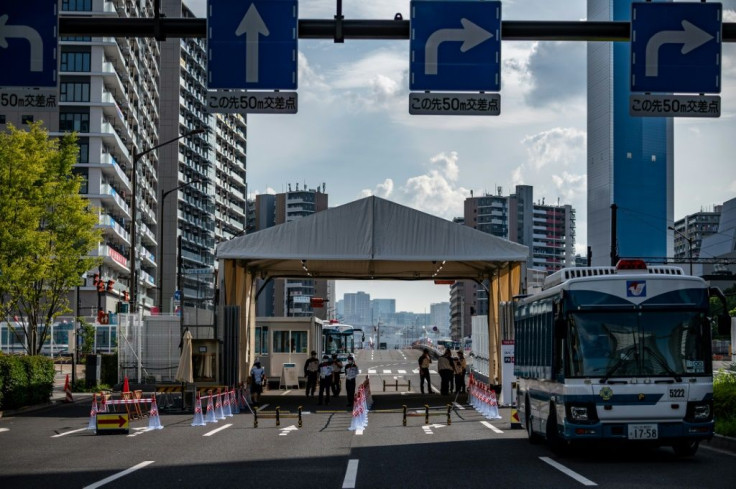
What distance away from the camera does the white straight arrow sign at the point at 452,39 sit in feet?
55.2

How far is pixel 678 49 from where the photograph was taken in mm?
17297

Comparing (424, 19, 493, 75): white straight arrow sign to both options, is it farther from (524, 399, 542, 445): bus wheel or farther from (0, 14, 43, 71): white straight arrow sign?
(524, 399, 542, 445): bus wheel

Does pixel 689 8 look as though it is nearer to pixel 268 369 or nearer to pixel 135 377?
pixel 135 377

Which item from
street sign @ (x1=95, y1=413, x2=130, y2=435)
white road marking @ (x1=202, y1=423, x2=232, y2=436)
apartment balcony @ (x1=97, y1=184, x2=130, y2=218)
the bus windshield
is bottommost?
white road marking @ (x1=202, y1=423, x2=232, y2=436)

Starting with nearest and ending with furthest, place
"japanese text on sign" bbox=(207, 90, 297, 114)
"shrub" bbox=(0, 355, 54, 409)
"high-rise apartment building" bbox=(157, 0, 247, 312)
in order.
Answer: "japanese text on sign" bbox=(207, 90, 297, 114) < "shrub" bbox=(0, 355, 54, 409) < "high-rise apartment building" bbox=(157, 0, 247, 312)

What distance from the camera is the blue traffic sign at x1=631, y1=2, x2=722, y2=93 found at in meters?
17.1

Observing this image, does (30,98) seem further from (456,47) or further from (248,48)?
(456,47)

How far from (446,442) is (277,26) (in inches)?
432

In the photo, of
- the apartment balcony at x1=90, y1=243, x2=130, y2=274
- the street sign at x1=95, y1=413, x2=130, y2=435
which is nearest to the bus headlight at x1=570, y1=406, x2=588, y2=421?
the street sign at x1=95, y1=413, x2=130, y2=435

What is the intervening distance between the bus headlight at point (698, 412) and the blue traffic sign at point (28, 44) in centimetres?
1139

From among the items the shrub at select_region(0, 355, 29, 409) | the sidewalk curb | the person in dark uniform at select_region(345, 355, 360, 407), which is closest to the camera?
the sidewalk curb

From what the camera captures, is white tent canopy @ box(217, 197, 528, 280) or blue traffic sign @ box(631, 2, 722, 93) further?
white tent canopy @ box(217, 197, 528, 280)

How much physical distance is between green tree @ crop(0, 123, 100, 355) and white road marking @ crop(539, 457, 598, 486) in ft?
84.7

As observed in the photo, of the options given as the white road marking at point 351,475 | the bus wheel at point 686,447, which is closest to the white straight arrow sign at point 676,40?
the bus wheel at point 686,447
